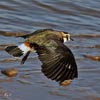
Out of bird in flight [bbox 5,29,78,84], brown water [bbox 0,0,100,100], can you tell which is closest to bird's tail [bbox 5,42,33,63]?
bird in flight [bbox 5,29,78,84]

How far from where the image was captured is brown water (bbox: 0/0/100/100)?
5297 millimetres

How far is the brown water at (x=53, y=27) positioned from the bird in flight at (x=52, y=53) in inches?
21.4

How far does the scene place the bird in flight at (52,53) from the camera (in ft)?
14.9

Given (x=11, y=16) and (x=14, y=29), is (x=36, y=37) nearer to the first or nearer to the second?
(x=14, y=29)

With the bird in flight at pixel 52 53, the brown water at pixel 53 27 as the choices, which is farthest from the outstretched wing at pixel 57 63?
the brown water at pixel 53 27

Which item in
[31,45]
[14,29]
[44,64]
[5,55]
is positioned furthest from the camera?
[14,29]

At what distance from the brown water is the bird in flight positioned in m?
0.54

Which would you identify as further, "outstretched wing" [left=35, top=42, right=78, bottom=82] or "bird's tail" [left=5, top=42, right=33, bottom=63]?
"bird's tail" [left=5, top=42, right=33, bottom=63]

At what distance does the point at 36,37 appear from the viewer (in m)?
4.96

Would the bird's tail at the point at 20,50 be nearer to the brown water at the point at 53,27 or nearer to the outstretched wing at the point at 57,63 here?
the outstretched wing at the point at 57,63

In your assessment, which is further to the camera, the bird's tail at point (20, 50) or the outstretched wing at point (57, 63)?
the bird's tail at point (20, 50)

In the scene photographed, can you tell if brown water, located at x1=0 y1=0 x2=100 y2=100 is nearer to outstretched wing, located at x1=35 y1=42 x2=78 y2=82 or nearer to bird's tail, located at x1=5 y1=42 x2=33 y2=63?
bird's tail, located at x1=5 y1=42 x2=33 y2=63

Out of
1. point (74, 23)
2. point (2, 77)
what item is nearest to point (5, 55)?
point (2, 77)

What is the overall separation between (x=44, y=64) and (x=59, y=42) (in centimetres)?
37
